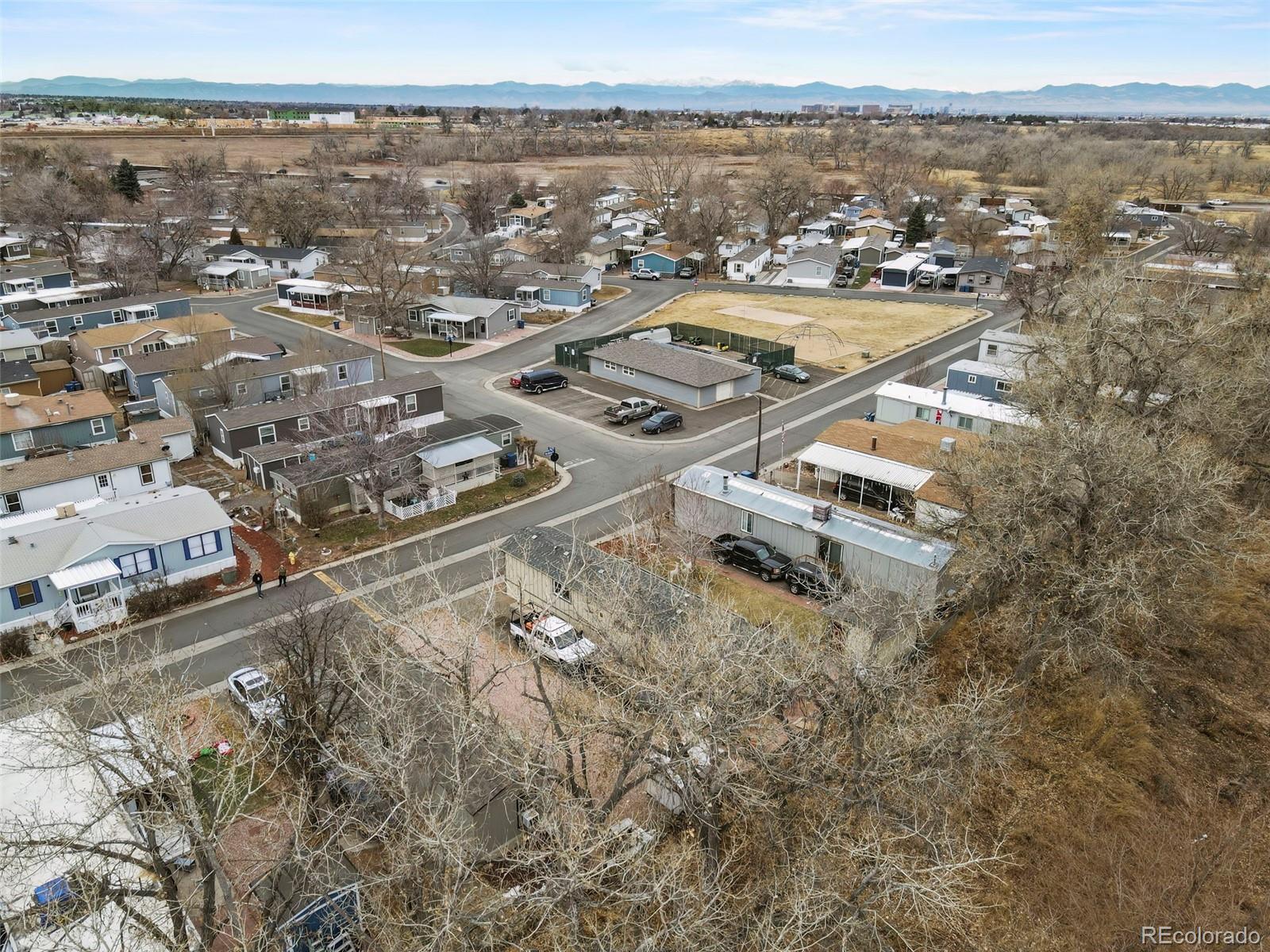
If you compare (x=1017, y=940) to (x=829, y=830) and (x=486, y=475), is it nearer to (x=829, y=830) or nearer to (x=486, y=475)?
(x=829, y=830)

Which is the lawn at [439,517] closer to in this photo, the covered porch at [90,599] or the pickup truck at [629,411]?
the covered porch at [90,599]

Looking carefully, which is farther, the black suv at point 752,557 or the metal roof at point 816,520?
the black suv at point 752,557

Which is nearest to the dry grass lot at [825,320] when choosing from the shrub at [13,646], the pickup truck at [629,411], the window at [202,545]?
the pickup truck at [629,411]

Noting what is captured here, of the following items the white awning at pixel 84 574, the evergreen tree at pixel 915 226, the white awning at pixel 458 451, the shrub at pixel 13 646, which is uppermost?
the evergreen tree at pixel 915 226

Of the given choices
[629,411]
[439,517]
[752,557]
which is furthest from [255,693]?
[629,411]

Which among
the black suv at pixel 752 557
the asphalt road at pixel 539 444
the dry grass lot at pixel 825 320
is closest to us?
the asphalt road at pixel 539 444

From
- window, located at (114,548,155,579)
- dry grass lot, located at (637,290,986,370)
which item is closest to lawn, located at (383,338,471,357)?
dry grass lot, located at (637,290,986,370)
